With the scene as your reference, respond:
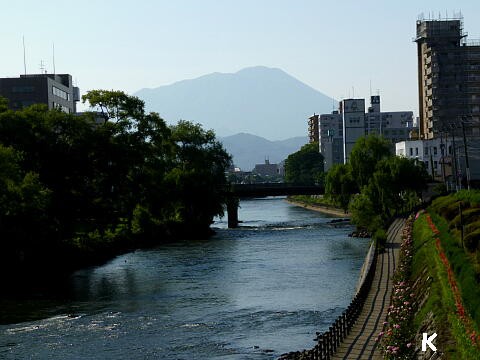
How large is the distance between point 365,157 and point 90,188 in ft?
153

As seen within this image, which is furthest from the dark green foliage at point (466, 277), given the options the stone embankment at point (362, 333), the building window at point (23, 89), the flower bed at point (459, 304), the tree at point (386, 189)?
the building window at point (23, 89)

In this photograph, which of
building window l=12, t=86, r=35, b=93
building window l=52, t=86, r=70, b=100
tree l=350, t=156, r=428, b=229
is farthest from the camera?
building window l=52, t=86, r=70, b=100

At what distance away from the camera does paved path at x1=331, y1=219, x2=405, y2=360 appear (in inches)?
1309

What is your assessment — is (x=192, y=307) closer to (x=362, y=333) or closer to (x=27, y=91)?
(x=362, y=333)

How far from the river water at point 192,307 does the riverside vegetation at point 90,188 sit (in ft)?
17.3

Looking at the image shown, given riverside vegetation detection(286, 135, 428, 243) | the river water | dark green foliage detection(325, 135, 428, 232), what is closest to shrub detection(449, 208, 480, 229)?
the river water

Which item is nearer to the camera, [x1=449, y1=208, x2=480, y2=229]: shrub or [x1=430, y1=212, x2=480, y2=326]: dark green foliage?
[x1=430, y1=212, x2=480, y2=326]: dark green foliage

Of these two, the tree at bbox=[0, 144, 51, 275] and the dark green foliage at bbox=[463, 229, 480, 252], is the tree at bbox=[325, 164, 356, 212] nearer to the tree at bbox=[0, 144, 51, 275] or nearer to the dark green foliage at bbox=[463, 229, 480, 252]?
the tree at bbox=[0, 144, 51, 275]

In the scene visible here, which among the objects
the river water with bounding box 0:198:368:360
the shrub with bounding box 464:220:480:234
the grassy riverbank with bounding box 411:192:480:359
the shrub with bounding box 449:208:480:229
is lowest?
the river water with bounding box 0:198:368:360

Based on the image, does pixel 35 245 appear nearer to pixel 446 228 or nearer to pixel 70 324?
pixel 70 324

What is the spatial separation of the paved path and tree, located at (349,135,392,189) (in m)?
56.0

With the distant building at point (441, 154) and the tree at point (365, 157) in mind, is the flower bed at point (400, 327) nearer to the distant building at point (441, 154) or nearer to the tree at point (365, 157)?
the tree at point (365, 157)

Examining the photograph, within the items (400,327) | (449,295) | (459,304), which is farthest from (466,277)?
(459,304)

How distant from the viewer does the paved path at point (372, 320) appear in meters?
33.3
